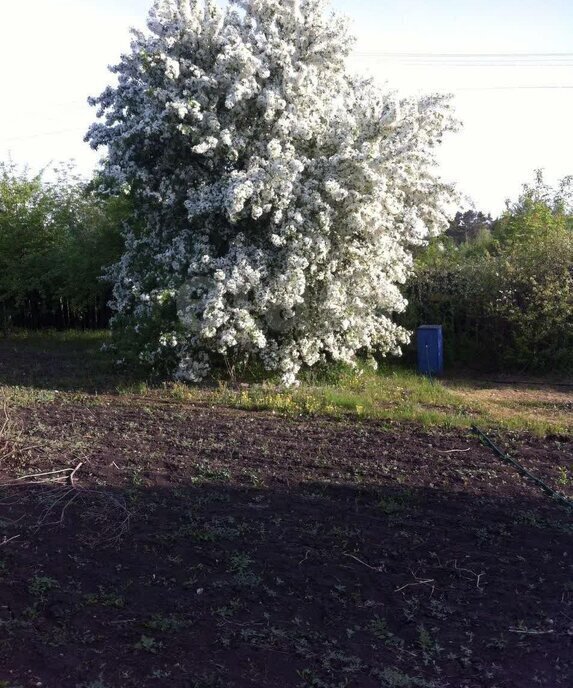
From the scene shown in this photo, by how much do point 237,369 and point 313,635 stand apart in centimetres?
776

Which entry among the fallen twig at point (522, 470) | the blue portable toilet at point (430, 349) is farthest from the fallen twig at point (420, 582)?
the blue portable toilet at point (430, 349)

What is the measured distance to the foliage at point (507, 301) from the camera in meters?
12.9

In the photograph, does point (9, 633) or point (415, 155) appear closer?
point (9, 633)

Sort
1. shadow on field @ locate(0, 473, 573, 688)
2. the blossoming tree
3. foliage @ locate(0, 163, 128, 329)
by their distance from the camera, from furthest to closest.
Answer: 1. foliage @ locate(0, 163, 128, 329)
2. the blossoming tree
3. shadow on field @ locate(0, 473, 573, 688)

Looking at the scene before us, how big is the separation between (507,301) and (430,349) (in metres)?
1.60

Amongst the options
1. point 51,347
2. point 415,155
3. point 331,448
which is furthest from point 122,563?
point 51,347

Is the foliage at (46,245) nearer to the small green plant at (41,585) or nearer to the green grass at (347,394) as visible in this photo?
Result: the green grass at (347,394)

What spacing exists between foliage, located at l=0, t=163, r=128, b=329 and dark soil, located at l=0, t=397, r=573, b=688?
1139cm

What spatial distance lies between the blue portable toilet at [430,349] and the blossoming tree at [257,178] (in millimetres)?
1793

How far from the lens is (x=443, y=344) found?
45.4ft

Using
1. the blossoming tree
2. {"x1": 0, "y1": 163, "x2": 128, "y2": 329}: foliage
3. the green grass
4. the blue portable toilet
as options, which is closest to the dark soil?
the green grass

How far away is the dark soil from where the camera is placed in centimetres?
363

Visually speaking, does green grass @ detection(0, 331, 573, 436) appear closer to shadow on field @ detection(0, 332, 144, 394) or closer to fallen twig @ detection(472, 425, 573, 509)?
shadow on field @ detection(0, 332, 144, 394)

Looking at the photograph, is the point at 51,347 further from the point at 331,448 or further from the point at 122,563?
the point at 122,563
